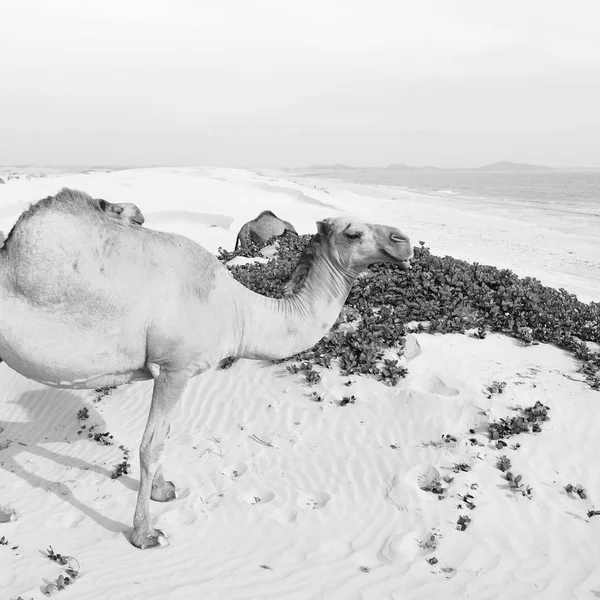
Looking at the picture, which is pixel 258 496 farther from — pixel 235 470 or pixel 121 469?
pixel 121 469

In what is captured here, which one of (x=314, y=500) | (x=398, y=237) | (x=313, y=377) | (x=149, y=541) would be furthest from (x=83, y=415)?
(x=398, y=237)

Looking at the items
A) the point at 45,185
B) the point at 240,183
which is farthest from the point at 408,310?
the point at 240,183

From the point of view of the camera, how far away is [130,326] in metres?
4.95

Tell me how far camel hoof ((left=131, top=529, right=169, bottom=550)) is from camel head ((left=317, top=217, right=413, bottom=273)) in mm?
3096

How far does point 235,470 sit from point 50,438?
9.25 feet

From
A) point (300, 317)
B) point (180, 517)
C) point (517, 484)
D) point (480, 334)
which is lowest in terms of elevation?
point (180, 517)

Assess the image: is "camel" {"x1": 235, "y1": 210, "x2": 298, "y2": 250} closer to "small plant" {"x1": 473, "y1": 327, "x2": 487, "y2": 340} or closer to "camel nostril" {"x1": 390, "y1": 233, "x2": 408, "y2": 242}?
"small plant" {"x1": 473, "y1": 327, "x2": 487, "y2": 340}

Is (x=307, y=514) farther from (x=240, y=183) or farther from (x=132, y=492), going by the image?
(x=240, y=183)

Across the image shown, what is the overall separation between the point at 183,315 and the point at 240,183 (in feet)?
122

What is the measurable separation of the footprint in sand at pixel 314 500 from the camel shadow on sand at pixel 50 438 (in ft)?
5.90

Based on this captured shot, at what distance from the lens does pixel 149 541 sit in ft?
17.6

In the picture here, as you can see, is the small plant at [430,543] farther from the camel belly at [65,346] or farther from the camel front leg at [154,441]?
the camel belly at [65,346]

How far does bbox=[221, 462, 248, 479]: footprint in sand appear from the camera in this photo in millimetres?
6594

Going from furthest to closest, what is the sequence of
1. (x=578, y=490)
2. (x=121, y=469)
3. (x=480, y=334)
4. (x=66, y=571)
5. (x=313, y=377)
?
(x=480, y=334) < (x=313, y=377) < (x=121, y=469) < (x=578, y=490) < (x=66, y=571)
